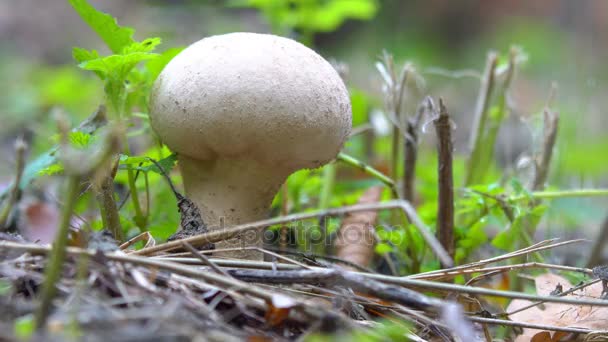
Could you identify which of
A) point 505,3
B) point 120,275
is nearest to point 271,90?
point 120,275

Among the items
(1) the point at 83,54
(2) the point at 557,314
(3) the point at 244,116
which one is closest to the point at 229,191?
(3) the point at 244,116

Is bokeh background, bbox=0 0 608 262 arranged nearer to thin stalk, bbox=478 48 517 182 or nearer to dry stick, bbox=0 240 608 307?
thin stalk, bbox=478 48 517 182

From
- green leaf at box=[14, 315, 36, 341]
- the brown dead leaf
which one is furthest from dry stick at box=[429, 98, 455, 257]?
green leaf at box=[14, 315, 36, 341]

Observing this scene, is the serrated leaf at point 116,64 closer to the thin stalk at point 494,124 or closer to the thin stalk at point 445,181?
the thin stalk at point 445,181

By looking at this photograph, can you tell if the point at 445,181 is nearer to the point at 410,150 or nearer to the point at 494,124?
the point at 410,150

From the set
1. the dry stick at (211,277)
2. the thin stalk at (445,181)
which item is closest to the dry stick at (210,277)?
the dry stick at (211,277)

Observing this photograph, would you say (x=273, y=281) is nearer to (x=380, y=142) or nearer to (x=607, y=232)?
(x=607, y=232)
